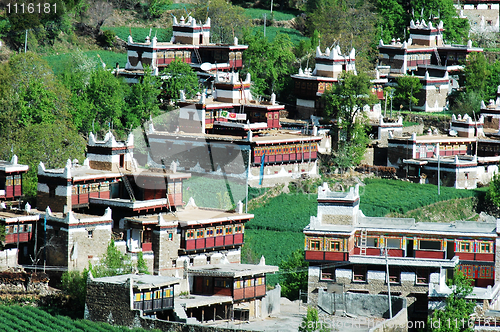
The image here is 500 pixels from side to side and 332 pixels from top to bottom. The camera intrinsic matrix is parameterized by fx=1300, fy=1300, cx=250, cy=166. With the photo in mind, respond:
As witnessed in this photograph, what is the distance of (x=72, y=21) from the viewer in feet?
468

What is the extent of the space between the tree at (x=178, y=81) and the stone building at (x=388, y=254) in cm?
3426

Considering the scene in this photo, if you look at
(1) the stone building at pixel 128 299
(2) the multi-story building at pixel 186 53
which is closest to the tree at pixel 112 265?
(1) the stone building at pixel 128 299

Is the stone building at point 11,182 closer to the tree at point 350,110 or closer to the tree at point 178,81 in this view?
the tree at point 178,81

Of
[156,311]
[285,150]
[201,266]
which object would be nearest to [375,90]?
[285,150]

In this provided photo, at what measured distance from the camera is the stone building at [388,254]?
86562 mm

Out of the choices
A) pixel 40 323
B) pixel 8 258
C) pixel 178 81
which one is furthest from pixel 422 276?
pixel 178 81

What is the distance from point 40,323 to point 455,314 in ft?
82.3

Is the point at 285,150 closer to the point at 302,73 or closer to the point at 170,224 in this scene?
the point at 302,73

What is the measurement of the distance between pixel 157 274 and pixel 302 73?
45.0 metres

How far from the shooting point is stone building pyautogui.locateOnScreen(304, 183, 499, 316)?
8656 cm

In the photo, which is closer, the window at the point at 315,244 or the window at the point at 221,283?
the window at the point at 221,283

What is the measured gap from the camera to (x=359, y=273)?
87.4 metres

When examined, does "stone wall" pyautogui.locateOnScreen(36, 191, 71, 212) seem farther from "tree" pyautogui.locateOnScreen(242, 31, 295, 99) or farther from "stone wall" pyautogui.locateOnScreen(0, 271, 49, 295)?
"tree" pyautogui.locateOnScreen(242, 31, 295, 99)

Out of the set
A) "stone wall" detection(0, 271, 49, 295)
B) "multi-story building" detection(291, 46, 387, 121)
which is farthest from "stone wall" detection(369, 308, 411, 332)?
"multi-story building" detection(291, 46, 387, 121)
